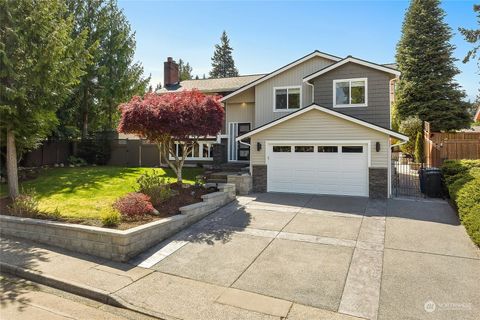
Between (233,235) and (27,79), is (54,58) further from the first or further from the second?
(233,235)

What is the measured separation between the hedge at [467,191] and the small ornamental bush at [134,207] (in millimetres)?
8175

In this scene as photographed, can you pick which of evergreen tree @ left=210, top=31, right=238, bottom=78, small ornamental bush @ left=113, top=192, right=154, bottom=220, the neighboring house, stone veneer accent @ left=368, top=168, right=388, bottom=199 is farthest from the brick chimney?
evergreen tree @ left=210, top=31, right=238, bottom=78

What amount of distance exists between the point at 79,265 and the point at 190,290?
106 inches

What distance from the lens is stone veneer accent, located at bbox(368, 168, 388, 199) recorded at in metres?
12.2

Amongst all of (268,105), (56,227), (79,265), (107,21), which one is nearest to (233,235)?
(79,265)

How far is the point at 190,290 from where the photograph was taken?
5.33 metres

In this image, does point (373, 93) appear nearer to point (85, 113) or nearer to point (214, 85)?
point (214, 85)

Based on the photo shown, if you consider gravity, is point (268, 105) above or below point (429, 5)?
below

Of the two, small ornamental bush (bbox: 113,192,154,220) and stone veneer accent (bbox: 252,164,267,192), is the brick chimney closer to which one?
stone veneer accent (bbox: 252,164,267,192)

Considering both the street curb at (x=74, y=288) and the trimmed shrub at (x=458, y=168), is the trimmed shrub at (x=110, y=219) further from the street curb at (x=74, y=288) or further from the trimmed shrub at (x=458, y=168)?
the trimmed shrub at (x=458, y=168)

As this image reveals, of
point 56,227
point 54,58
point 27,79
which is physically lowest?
point 56,227

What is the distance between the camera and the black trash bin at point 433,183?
12.1m

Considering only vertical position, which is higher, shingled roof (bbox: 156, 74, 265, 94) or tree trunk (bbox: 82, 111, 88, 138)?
shingled roof (bbox: 156, 74, 265, 94)

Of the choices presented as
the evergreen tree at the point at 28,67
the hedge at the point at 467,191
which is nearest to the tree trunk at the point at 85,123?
the evergreen tree at the point at 28,67
